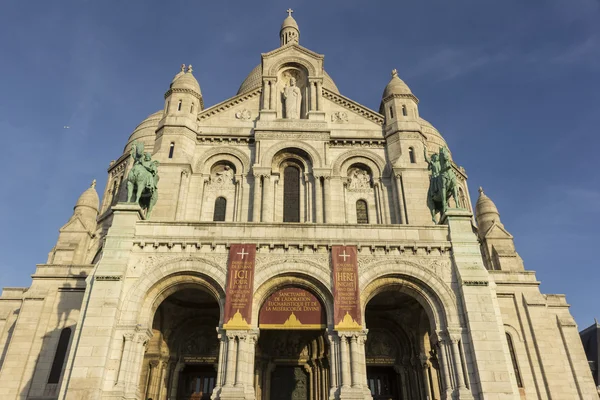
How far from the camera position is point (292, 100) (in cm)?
2955

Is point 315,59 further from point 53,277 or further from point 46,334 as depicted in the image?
point 46,334

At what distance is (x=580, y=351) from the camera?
24500 millimetres

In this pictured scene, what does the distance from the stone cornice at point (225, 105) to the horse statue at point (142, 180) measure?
8.50m

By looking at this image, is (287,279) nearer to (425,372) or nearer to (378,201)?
(425,372)

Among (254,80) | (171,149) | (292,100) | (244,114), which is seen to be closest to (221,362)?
(171,149)

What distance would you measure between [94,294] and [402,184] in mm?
16139

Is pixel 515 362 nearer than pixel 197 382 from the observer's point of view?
No

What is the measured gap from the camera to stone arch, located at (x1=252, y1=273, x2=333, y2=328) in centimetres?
1769

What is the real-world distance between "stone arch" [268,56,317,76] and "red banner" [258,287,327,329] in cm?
1689

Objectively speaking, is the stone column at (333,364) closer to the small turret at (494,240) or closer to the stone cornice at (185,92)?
the small turret at (494,240)

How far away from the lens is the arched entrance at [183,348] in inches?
795

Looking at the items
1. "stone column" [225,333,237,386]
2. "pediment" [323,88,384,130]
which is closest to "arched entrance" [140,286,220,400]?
"stone column" [225,333,237,386]

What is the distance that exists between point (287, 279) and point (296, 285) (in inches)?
17.0

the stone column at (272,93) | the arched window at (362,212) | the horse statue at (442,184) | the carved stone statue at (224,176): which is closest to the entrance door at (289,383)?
the arched window at (362,212)
